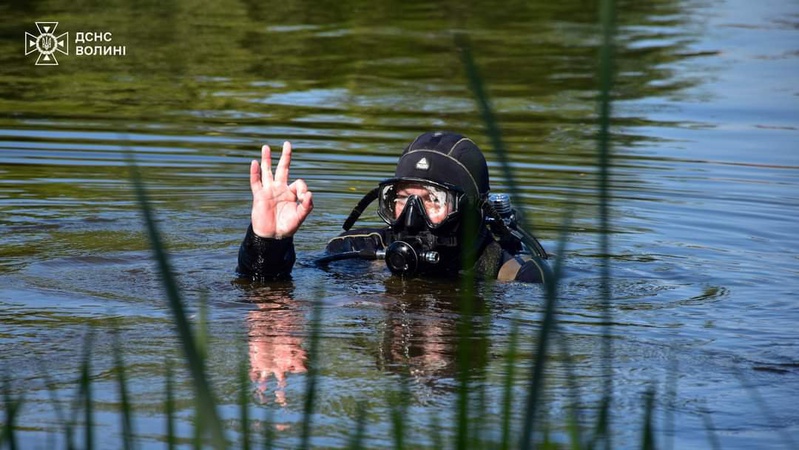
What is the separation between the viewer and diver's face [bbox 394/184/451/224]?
5887 mm

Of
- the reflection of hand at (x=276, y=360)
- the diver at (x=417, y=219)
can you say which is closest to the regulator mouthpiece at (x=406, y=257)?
the diver at (x=417, y=219)

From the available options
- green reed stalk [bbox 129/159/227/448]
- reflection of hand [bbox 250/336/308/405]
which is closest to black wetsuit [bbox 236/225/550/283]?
reflection of hand [bbox 250/336/308/405]

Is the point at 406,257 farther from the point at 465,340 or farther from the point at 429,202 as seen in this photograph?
the point at 465,340

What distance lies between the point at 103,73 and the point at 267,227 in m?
9.86

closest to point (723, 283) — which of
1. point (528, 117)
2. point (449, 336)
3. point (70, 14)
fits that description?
point (449, 336)

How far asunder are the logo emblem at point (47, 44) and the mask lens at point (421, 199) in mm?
11165

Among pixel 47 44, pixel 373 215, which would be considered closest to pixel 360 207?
pixel 373 215

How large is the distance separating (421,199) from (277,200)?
0.70 metres

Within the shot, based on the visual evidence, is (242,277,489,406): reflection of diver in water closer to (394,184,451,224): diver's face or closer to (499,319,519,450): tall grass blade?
(394,184,451,224): diver's face

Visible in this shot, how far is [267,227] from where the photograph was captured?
5820mm

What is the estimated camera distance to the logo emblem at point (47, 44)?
16386 mm

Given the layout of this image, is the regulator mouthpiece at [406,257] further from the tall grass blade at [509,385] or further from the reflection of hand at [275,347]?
the tall grass blade at [509,385]

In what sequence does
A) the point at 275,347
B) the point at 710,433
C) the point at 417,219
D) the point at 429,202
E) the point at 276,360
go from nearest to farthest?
the point at 710,433, the point at 276,360, the point at 275,347, the point at 417,219, the point at 429,202

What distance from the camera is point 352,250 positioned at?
21.4 feet
